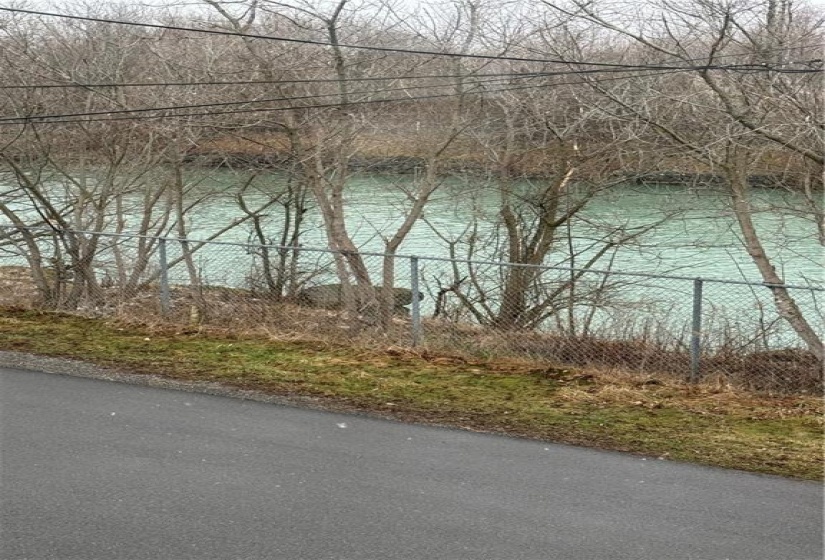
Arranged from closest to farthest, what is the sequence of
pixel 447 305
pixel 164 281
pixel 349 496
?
pixel 349 496, pixel 164 281, pixel 447 305

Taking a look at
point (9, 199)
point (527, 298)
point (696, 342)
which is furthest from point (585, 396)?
point (9, 199)

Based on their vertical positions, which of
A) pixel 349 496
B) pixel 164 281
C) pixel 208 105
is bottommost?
pixel 349 496

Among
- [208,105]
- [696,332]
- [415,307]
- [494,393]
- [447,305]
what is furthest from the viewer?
[447,305]

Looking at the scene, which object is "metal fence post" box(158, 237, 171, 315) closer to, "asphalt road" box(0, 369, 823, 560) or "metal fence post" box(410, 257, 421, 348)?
"metal fence post" box(410, 257, 421, 348)

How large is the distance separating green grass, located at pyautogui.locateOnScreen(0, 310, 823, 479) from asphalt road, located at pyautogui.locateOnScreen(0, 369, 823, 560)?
399 millimetres

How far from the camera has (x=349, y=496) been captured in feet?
18.9

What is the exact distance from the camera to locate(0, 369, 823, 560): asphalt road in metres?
5.04

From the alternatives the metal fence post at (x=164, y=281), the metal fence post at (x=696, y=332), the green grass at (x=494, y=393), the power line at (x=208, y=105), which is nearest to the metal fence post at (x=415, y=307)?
the green grass at (x=494, y=393)

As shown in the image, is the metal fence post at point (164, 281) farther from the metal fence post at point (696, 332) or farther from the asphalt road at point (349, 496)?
the metal fence post at point (696, 332)

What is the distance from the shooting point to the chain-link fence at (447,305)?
35.1ft

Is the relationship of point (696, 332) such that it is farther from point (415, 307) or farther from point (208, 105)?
point (208, 105)

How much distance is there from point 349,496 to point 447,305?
29.0 ft

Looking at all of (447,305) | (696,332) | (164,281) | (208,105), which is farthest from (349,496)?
(208,105)

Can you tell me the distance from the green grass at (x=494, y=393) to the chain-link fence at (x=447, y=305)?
2.72 ft
